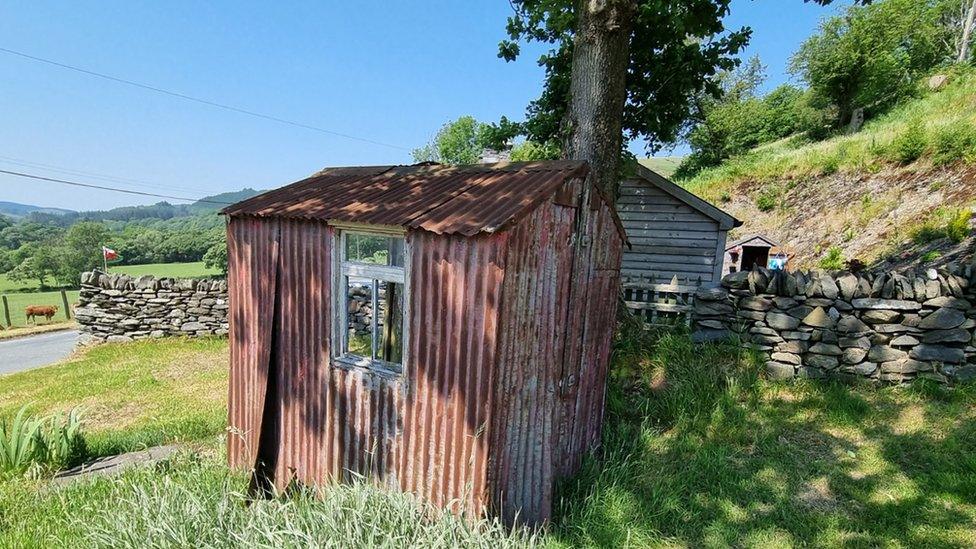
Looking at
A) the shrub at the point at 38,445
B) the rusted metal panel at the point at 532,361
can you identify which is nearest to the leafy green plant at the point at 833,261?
the rusted metal panel at the point at 532,361

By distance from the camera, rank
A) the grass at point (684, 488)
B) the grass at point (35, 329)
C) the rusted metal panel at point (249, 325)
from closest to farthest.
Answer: the grass at point (684, 488)
the rusted metal panel at point (249, 325)
the grass at point (35, 329)

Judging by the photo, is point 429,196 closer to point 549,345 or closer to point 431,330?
point 431,330

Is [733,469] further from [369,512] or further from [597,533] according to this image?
[369,512]

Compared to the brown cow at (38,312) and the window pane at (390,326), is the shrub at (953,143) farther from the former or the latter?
the brown cow at (38,312)

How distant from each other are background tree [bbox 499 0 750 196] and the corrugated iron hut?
1968mm

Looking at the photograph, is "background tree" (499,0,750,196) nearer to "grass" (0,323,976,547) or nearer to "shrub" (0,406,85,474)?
"grass" (0,323,976,547)

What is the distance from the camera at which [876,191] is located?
13953mm

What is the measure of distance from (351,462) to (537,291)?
8.04 ft

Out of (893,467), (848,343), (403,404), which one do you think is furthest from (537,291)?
(848,343)

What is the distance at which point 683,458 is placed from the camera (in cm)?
478

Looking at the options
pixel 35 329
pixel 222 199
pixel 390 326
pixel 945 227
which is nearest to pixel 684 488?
pixel 390 326

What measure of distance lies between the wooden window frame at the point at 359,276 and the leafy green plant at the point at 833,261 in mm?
13120

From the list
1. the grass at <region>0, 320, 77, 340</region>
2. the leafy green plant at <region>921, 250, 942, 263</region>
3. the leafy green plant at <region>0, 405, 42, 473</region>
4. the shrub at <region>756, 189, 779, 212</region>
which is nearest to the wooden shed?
the leafy green plant at <region>921, 250, 942, 263</region>

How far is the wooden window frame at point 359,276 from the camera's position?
147 inches
